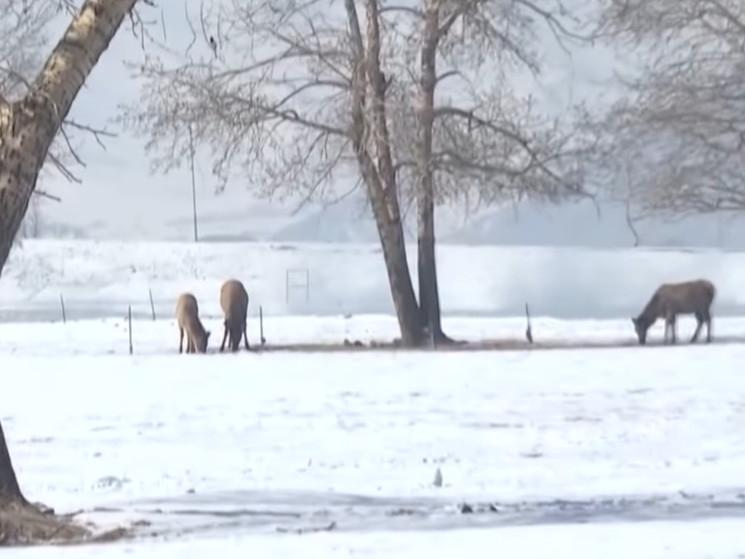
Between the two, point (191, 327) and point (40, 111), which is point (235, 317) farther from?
point (40, 111)

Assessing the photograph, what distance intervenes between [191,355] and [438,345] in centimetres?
497

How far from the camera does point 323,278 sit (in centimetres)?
6544

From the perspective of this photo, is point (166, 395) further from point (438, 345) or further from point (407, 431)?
point (438, 345)

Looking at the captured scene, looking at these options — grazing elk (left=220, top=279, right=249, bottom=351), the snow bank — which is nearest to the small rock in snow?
grazing elk (left=220, top=279, right=249, bottom=351)

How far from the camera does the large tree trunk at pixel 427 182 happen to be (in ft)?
110

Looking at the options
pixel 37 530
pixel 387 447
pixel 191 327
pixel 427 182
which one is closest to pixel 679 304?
pixel 427 182

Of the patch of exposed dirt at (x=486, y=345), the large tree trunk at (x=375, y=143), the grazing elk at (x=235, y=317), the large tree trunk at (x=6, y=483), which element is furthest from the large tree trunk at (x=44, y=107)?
the grazing elk at (x=235, y=317)

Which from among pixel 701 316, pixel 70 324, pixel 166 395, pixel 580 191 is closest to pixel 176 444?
pixel 166 395

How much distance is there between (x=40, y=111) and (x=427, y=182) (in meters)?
21.8

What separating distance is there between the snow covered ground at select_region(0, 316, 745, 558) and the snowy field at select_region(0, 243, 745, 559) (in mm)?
44

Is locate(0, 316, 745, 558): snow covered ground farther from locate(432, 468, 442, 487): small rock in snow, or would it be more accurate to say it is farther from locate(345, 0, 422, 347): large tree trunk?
locate(345, 0, 422, 347): large tree trunk

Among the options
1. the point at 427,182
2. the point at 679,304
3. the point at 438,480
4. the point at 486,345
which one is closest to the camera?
the point at 438,480

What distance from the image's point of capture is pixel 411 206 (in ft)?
120

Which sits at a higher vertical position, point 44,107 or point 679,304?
point 44,107
